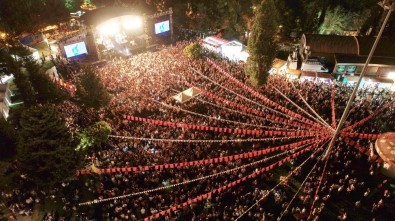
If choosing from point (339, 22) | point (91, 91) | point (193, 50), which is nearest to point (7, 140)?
point (91, 91)

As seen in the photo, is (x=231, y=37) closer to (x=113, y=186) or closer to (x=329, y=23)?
(x=329, y=23)

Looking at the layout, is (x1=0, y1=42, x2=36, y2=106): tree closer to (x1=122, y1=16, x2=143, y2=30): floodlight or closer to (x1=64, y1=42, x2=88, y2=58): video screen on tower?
(x1=64, y1=42, x2=88, y2=58): video screen on tower

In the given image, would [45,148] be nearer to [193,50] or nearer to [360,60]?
[193,50]

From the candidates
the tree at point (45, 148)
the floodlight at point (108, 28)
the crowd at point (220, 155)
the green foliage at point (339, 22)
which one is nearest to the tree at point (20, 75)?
the crowd at point (220, 155)

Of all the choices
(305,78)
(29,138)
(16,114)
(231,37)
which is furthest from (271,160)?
(231,37)

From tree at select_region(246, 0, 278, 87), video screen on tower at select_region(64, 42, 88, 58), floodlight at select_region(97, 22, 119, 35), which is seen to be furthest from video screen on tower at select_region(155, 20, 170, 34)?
tree at select_region(246, 0, 278, 87)

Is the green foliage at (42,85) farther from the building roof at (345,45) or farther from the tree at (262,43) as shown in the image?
the building roof at (345,45)
